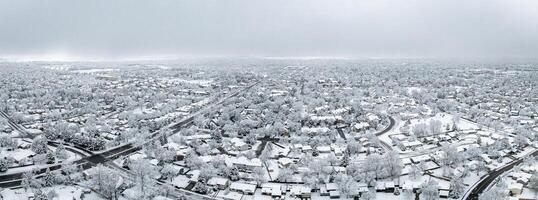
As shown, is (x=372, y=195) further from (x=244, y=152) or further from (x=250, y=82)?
(x=250, y=82)

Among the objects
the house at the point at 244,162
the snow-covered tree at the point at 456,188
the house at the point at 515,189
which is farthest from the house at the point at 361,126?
the house at the point at 515,189

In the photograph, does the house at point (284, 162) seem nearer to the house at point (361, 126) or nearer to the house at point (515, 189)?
the house at point (361, 126)

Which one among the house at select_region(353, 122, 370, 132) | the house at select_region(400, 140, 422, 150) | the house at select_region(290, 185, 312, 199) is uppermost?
the house at select_region(353, 122, 370, 132)

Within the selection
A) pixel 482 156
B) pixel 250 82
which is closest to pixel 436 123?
pixel 482 156

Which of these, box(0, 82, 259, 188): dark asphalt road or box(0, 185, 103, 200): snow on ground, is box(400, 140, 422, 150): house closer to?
box(0, 82, 259, 188): dark asphalt road

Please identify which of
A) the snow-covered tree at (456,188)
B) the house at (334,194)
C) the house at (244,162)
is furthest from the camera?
the house at (244,162)

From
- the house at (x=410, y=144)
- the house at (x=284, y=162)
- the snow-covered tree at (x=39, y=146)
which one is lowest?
the house at (x=284, y=162)

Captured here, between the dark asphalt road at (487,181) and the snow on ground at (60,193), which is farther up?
the snow on ground at (60,193)

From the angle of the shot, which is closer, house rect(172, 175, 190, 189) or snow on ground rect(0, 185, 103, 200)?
snow on ground rect(0, 185, 103, 200)

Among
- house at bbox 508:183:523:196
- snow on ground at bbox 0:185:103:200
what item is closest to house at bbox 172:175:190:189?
snow on ground at bbox 0:185:103:200
